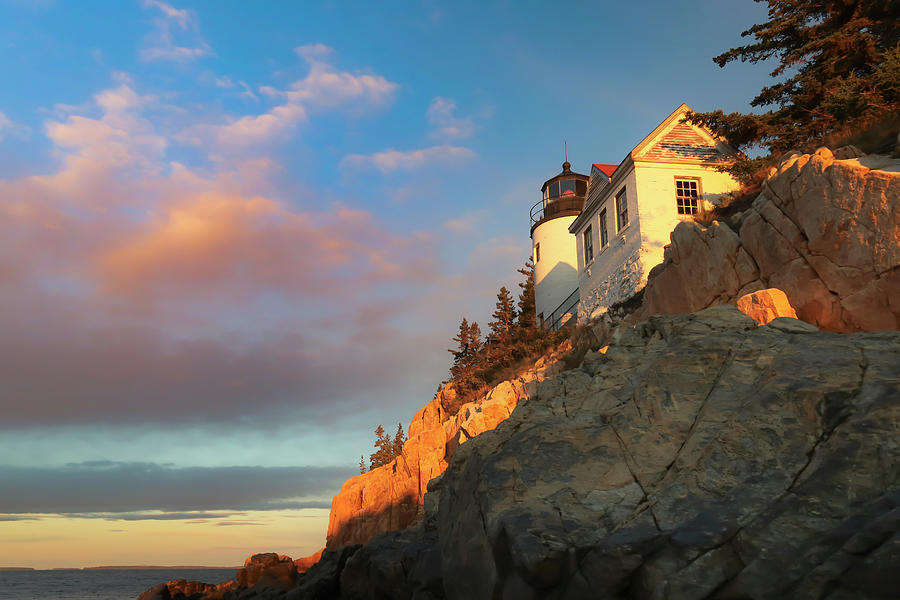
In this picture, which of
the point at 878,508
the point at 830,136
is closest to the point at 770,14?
the point at 830,136

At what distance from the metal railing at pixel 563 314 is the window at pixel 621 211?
7995 mm

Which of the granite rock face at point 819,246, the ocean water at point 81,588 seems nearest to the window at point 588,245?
the granite rock face at point 819,246

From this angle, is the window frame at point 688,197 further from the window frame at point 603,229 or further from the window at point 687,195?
the window frame at point 603,229

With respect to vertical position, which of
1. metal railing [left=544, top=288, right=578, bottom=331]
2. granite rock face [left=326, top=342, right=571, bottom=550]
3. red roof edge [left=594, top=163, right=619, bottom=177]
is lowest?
granite rock face [left=326, top=342, right=571, bottom=550]

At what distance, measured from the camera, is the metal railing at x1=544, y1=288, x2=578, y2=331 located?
116 feet

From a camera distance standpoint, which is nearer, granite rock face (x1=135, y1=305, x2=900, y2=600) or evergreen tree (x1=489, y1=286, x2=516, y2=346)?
granite rock face (x1=135, y1=305, x2=900, y2=600)

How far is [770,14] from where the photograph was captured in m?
23.2

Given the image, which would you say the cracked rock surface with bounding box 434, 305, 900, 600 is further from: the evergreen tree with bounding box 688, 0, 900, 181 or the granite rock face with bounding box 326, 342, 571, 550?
the granite rock face with bounding box 326, 342, 571, 550

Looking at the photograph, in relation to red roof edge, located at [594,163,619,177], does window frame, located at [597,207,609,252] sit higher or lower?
lower

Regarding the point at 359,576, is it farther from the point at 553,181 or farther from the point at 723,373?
the point at 553,181

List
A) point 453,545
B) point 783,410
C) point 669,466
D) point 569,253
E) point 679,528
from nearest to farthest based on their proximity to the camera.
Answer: point 679,528 < point 783,410 < point 669,466 < point 453,545 < point 569,253

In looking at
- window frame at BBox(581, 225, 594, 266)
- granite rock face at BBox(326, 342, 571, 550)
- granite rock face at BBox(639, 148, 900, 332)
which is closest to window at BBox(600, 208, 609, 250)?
window frame at BBox(581, 225, 594, 266)

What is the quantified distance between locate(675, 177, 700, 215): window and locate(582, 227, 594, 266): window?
5356mm

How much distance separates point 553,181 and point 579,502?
39.9 metres
